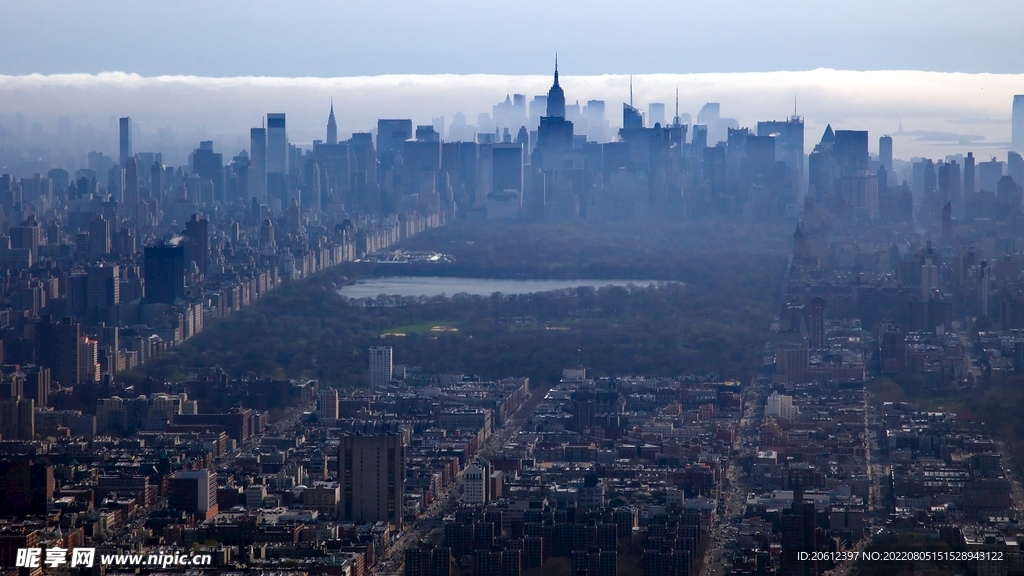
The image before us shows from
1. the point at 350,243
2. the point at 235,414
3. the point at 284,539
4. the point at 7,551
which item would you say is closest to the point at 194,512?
the point at 284,539

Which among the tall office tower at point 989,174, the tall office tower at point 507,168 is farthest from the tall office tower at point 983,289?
the tall office tower at point 507,168

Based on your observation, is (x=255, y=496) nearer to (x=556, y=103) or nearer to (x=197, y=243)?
(x=197, y=243)

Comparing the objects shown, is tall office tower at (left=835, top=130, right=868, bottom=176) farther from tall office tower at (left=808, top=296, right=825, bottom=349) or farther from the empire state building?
tall office tower at (left=808, top=296, right=825, bottom=349)

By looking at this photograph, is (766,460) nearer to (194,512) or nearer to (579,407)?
(579,407)

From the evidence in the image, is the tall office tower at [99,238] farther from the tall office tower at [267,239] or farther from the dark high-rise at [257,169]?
the dark high-rise at [257,169]

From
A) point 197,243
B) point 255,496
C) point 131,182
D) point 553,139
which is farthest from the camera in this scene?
point 553,139

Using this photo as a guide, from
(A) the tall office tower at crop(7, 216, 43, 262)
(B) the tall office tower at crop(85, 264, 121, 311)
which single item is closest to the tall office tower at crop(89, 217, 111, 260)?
(A) the tall office tower at crop(7, 216, 43, 262)

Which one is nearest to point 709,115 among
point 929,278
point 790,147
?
point 790,147
